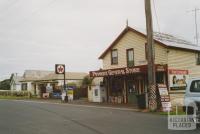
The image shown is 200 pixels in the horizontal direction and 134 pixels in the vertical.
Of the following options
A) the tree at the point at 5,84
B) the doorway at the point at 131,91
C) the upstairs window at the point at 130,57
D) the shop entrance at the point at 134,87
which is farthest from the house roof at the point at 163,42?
the tree at the point at 5,84

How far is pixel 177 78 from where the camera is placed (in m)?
26.4

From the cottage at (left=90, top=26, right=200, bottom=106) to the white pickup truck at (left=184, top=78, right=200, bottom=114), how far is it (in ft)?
28.6

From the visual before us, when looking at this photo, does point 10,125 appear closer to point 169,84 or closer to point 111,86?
point 169,84

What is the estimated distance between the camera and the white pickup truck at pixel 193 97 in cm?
1320

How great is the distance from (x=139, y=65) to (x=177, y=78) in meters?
3.50

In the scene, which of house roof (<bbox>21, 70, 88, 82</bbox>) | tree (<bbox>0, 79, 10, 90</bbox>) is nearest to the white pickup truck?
house roof (<bbox>21, 70, 88, 82</bbox>)

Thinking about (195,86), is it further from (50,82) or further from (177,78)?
(50,82)

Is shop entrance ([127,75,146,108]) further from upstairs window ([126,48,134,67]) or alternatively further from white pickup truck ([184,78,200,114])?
white pickup truck ([184,78,200,114])

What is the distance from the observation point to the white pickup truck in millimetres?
13203

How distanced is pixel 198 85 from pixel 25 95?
4677cm

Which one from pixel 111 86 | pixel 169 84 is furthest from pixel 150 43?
pixel 111 86

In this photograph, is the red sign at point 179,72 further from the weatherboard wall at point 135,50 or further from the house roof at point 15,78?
the house roof at point 15,78

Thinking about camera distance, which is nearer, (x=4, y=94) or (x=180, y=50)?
(x=180, y=50)

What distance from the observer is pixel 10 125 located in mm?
14867
